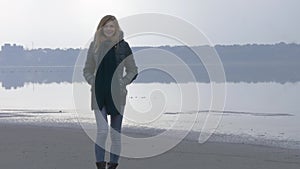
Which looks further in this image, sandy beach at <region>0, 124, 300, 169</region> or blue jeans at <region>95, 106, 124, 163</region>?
sandy beach at <region>0, 124, 300, 169</region>

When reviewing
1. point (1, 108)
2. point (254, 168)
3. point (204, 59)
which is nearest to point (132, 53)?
point (204, 59)

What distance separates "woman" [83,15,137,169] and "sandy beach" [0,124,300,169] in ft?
6.25

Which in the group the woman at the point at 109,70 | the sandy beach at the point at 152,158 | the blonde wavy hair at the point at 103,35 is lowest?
the sandy beach at the point at 152,158

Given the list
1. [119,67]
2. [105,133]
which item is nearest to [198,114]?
[105,133]

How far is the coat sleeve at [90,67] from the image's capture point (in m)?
6.95

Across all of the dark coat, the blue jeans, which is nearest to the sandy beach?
the blue jeans

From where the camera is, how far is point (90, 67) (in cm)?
699

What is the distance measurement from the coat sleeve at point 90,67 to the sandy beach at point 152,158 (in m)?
2.15

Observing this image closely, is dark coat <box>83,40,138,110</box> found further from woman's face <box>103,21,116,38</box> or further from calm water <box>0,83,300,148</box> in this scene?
calm water <box>0,83,300,148</box>

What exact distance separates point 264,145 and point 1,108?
17.8 meters

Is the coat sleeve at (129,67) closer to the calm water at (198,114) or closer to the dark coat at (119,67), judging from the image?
the dark coat at (119,67)

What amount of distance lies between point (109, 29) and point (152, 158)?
340cm

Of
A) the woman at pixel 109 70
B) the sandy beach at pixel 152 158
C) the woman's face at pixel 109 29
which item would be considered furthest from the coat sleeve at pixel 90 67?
the sandy beach at pixel 152 158

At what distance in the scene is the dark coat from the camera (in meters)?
6.93
